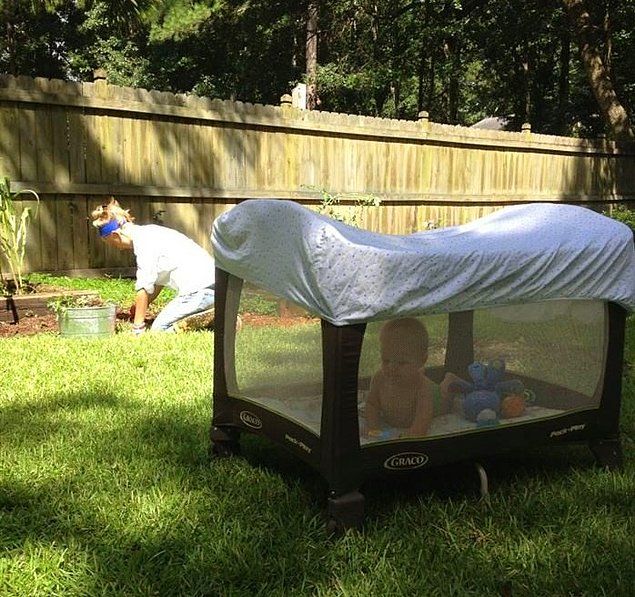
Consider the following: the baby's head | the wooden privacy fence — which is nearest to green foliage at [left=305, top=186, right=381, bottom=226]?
the wooden privacy fence

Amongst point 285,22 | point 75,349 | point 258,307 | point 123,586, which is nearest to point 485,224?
point 258,307

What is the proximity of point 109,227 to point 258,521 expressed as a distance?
3868 mm

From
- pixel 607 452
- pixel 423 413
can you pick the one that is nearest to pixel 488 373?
pixel 423 413

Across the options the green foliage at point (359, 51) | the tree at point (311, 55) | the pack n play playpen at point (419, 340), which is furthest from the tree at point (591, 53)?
the pack n play playpen at point (419, 340)

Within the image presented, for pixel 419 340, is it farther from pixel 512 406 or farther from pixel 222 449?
pixel 222 449

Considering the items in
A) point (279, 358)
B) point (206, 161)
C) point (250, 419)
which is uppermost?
point (206, 161)

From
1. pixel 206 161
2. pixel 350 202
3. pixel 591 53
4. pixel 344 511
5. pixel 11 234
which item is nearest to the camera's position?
pixel 344 511

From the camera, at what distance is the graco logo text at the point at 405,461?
8.34 feet

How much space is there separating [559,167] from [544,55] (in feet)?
50.6

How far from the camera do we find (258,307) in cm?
304

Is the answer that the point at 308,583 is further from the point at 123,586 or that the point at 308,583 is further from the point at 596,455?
the point at 596,455

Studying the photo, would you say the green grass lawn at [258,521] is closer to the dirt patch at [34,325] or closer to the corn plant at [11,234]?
the dirt patch at [34,325]

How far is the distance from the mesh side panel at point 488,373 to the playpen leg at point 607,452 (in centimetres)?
20

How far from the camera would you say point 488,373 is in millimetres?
2896
